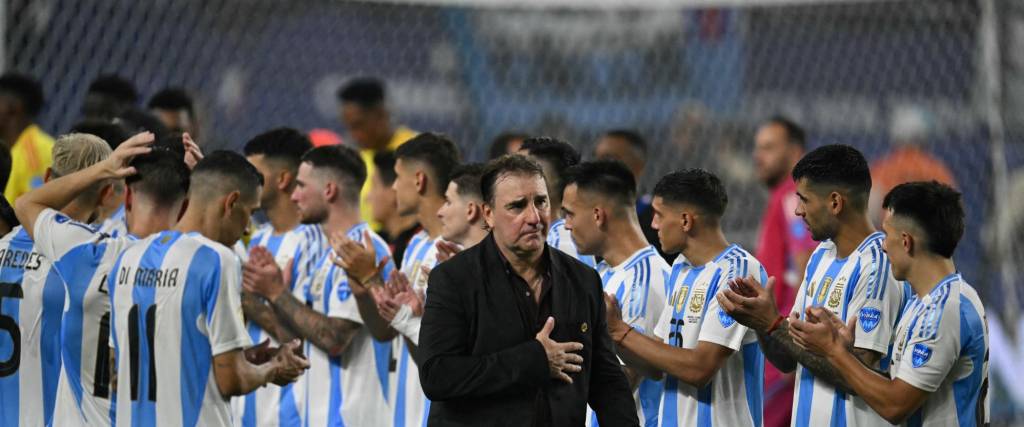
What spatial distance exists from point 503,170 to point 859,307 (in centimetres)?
140

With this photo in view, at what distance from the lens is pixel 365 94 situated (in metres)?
10.2

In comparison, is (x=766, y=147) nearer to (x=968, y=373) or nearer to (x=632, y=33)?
(x=632, y=33)

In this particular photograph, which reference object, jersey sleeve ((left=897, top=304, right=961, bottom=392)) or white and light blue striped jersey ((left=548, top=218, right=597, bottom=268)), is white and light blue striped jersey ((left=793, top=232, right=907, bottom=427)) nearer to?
jersey sleeve ((left=897, top=304, right=961, bottom=392))

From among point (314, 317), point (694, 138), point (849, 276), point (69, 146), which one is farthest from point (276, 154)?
point (694, 138)

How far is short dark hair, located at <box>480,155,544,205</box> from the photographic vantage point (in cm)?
522

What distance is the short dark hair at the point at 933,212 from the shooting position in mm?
5449

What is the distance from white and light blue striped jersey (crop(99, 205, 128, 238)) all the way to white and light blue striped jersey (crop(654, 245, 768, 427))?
2.54 m

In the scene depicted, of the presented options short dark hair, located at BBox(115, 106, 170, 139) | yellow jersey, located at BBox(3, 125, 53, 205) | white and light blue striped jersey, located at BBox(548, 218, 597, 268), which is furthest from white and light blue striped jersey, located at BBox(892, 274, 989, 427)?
yellow jersey, located at BBox(3, 125, 53, 205)

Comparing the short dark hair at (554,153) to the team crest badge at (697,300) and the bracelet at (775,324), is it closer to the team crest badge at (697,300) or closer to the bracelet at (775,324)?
the team crest badge at (697,300)

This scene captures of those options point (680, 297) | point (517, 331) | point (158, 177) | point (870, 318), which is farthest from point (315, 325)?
point (870, 318)

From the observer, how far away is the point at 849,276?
566 cm

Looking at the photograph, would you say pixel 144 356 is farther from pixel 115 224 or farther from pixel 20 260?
pixel 115 224

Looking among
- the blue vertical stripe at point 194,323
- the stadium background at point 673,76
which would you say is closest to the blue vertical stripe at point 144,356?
the blue vertical stripe at point 194,323

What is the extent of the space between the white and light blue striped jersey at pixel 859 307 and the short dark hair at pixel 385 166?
129 inches
